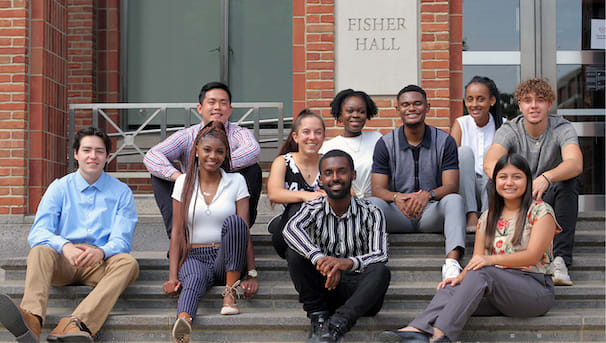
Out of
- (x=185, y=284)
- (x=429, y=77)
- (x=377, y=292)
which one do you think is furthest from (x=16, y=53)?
(x=377, y=292)

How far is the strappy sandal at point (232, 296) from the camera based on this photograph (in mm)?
4133

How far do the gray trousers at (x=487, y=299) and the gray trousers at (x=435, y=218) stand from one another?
0.59 m

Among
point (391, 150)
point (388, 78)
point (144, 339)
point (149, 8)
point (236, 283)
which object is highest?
point (149, 8)

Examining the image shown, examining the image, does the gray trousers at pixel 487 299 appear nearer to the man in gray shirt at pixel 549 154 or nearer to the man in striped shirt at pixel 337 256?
the man in striped shirt at pixel 337 256

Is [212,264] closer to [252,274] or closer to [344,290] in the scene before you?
[252,274]

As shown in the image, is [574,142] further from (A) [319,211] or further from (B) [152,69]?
(B) [152,69]

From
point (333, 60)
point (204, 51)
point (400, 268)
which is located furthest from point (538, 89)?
point (204, 51)

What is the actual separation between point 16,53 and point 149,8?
223 centimetres

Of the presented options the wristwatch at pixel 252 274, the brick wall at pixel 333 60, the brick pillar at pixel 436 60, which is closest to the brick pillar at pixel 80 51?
the brick wall at pixel 333 60

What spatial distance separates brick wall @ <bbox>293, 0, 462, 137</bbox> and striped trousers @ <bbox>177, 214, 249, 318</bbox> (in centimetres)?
234

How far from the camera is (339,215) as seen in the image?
4.15m

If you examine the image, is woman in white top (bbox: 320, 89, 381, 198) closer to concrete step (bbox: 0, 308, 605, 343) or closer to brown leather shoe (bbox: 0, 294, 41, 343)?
concrete step (bbox: 0, 308, 605, 343)

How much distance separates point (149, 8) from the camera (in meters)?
8.15

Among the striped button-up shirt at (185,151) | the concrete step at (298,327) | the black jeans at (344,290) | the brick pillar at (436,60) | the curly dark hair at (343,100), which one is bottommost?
the concrete step at (298,327)
